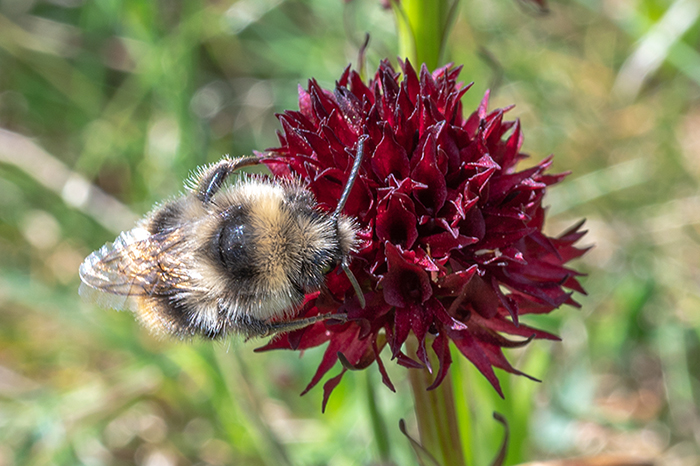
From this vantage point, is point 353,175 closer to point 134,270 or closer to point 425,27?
point 134,270

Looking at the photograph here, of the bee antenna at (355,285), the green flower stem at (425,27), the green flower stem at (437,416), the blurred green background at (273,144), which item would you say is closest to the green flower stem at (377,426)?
the blurred green background at (273,144)

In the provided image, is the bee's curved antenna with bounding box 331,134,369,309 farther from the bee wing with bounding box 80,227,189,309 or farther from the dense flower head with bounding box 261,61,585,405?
the bee wing with bounding box 80,227,189,309

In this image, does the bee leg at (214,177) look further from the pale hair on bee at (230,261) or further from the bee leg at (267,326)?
the bee leg at (267,326)

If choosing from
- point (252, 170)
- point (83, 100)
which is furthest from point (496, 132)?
point (83, 100)

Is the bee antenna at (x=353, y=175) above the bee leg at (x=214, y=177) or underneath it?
underneath

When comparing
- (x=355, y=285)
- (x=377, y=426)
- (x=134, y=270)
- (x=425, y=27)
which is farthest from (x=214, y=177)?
(x=377, y=426)

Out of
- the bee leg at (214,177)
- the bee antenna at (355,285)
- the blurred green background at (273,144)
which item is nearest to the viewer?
the bee antenna at (355,285)
